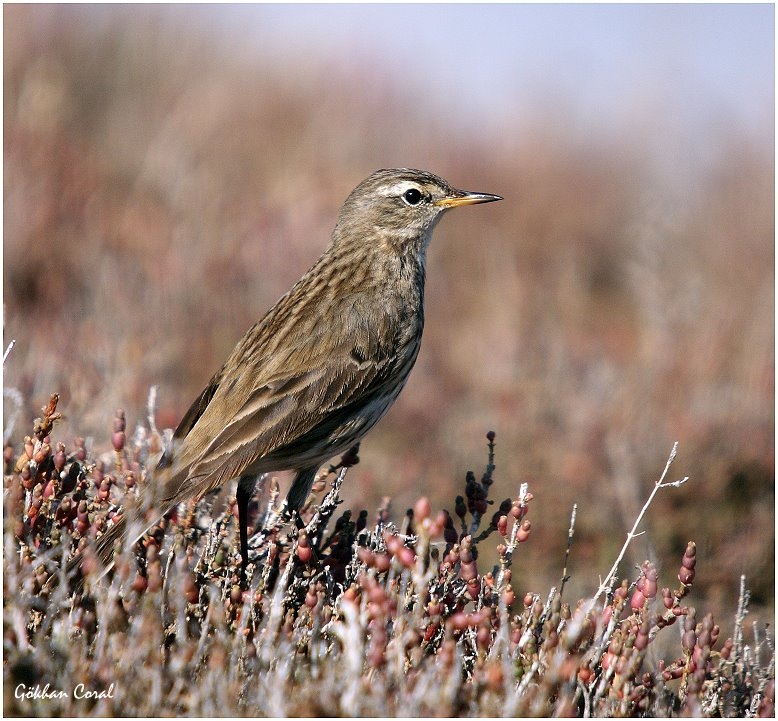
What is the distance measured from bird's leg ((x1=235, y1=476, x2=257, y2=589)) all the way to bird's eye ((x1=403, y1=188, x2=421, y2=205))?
6.23 ft

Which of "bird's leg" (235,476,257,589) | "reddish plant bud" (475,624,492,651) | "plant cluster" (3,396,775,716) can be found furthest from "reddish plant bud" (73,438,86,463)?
"reddish plant bud" (475,624,492,651)

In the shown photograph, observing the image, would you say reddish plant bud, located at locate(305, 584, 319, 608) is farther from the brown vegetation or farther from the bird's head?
the bird's head

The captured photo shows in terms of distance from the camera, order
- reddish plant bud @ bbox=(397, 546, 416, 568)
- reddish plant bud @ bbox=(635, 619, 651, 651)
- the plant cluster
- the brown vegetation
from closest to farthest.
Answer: the plant cluster, reddish plant bud @ bbox=(397, 546, 416, 568), reddish plant bud @ bbox=(635, 619, 651, 651), the brown vegetation

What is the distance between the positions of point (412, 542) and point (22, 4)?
34.4ft

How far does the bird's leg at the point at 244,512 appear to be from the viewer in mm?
4125

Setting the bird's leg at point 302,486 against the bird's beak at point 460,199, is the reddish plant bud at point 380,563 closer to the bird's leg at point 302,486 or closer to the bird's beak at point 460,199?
the bird's leg at point 302,486

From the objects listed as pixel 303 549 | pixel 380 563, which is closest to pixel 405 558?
pixel 380 563

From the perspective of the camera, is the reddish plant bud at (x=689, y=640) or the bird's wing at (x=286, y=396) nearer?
the reddish plant bud at (x=689, y=640)

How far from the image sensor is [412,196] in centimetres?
559

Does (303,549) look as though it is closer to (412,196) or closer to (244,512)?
(244,512)

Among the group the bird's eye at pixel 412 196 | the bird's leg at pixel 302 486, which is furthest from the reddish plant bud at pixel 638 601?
the bird's eye at pixel 412 196

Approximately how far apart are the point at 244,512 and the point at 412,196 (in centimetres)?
212

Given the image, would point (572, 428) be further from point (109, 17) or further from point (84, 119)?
point (109, 17)

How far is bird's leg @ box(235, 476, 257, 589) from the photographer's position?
412 centimetres
